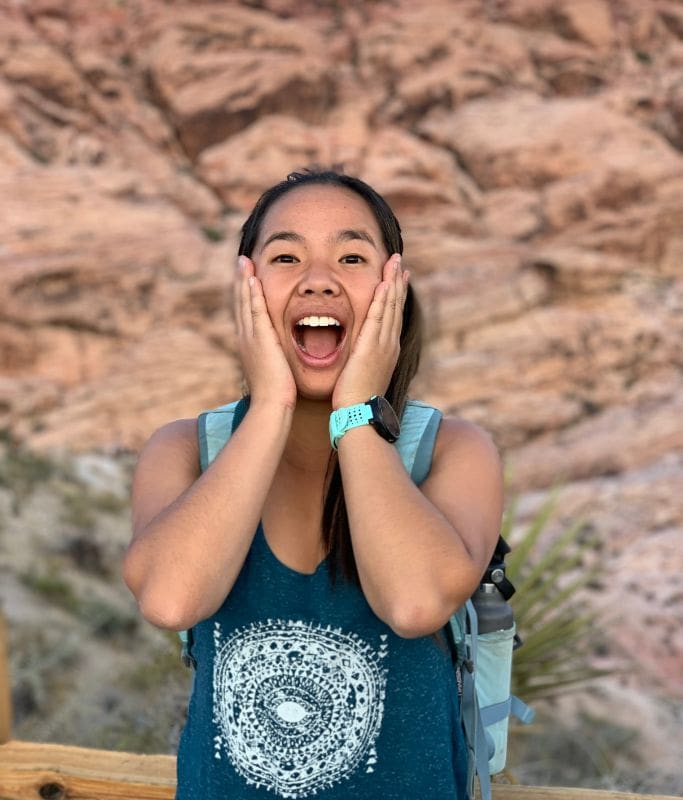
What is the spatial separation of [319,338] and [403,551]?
1.39 feet

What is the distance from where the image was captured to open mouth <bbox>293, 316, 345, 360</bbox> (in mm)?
1335

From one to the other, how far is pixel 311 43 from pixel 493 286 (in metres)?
6.05

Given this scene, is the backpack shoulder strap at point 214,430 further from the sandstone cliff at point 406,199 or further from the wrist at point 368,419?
the sandstone cliff at point 406,199

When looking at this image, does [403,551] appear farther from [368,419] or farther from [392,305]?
[392,305]

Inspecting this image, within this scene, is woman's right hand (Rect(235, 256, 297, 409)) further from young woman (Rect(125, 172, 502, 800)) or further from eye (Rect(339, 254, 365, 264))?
eye (Rect(339, 254, 365, 264))

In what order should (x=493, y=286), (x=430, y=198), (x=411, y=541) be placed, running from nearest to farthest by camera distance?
(x=411, y=541)
(x=493, y=286)
(x=430, y=198)

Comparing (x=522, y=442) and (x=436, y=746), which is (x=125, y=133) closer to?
(x=522, y=442)

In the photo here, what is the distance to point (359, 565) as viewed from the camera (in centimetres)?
110

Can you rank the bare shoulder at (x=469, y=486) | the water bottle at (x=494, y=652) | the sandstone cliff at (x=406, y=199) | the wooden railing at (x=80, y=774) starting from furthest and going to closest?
the sandstone cliff at (x=406, y=199), the wooden railing at (x=80, y=774), the water bottle at (x=494, y=652), the bare shoulder at (x=469, y=486)

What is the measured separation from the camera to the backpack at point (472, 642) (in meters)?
1.22

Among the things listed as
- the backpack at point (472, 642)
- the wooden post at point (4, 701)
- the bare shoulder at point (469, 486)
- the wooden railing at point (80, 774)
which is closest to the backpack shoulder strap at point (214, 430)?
the backpack at point (472, 642)

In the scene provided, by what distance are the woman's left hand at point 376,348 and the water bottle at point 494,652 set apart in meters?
0.36

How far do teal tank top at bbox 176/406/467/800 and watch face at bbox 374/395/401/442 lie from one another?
0.21 meters

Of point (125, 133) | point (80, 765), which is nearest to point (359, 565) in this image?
point (80, 765)
